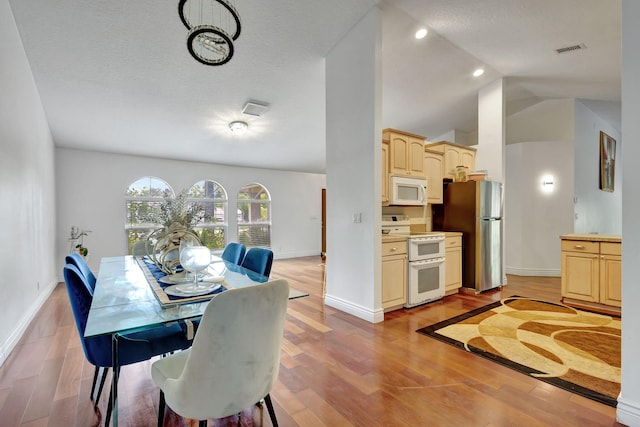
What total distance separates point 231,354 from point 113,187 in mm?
6001

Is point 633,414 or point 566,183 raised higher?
point 566,183

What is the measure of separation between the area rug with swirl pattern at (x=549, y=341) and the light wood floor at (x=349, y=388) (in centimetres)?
15

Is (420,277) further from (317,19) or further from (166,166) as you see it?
(166,166)

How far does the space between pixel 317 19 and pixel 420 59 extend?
160 centimetres

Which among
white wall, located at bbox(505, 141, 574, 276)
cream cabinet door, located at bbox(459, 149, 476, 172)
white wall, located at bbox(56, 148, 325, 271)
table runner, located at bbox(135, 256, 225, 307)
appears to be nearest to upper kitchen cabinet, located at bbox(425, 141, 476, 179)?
cream cabinet door, located at bbox(459, 149, 476, 172)

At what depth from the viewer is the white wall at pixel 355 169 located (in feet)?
10.0

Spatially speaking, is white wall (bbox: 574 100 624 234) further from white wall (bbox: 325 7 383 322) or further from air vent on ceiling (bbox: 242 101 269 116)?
air vent on ceiling (bbox: 242 101 269 116)

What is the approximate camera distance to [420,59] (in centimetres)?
388

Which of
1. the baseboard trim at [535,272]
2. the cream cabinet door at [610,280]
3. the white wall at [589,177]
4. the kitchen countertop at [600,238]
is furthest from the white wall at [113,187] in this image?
the white wall at [589,177]

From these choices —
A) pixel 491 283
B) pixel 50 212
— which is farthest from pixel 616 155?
pixel 50 212

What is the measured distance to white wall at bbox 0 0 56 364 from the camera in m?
2.45

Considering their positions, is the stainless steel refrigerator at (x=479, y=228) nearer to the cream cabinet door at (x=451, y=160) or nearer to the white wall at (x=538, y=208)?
the cream cabinet door at (x=451, y=160)

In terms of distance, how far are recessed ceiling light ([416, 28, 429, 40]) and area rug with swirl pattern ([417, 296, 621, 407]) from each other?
3.24 m

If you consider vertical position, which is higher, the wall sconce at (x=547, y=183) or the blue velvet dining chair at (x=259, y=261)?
the wall sconce at (x=547, y=183)
